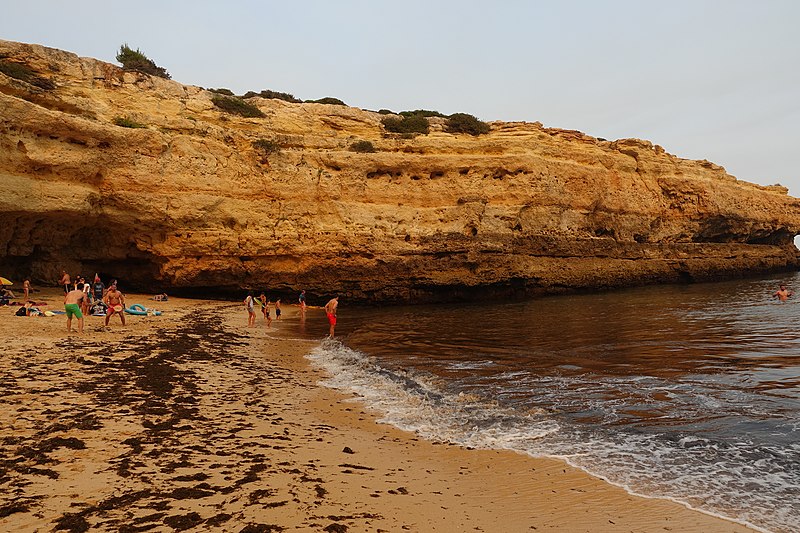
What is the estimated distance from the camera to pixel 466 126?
101 ft

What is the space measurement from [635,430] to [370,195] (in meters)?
20.7

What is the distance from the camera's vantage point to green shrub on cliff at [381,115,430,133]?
29.0 meters

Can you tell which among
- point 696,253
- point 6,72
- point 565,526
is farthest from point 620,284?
point 6,72

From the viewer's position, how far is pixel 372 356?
460 inches

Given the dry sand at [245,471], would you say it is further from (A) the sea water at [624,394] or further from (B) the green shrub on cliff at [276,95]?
(B) the green shrub on cliff at [276,95]

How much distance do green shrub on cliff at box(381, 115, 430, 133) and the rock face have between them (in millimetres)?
757

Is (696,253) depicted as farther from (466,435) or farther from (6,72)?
(6,72)

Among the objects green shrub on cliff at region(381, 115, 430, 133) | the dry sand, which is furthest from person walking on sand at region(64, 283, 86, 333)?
green shrub on cliff at region(381, 115, 430, 133)

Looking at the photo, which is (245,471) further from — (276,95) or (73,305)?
(276,95)

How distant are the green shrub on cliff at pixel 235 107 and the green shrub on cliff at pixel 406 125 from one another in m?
7.73

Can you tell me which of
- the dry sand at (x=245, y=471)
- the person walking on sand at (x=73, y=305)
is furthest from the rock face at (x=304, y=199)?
the dry sand at (x=245, y=471)

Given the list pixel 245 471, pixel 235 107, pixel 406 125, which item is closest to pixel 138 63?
pixel 235 107

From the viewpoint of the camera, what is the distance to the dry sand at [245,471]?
333 centimetres

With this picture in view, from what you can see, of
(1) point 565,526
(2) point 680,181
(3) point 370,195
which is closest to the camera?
(1) point 565,526
